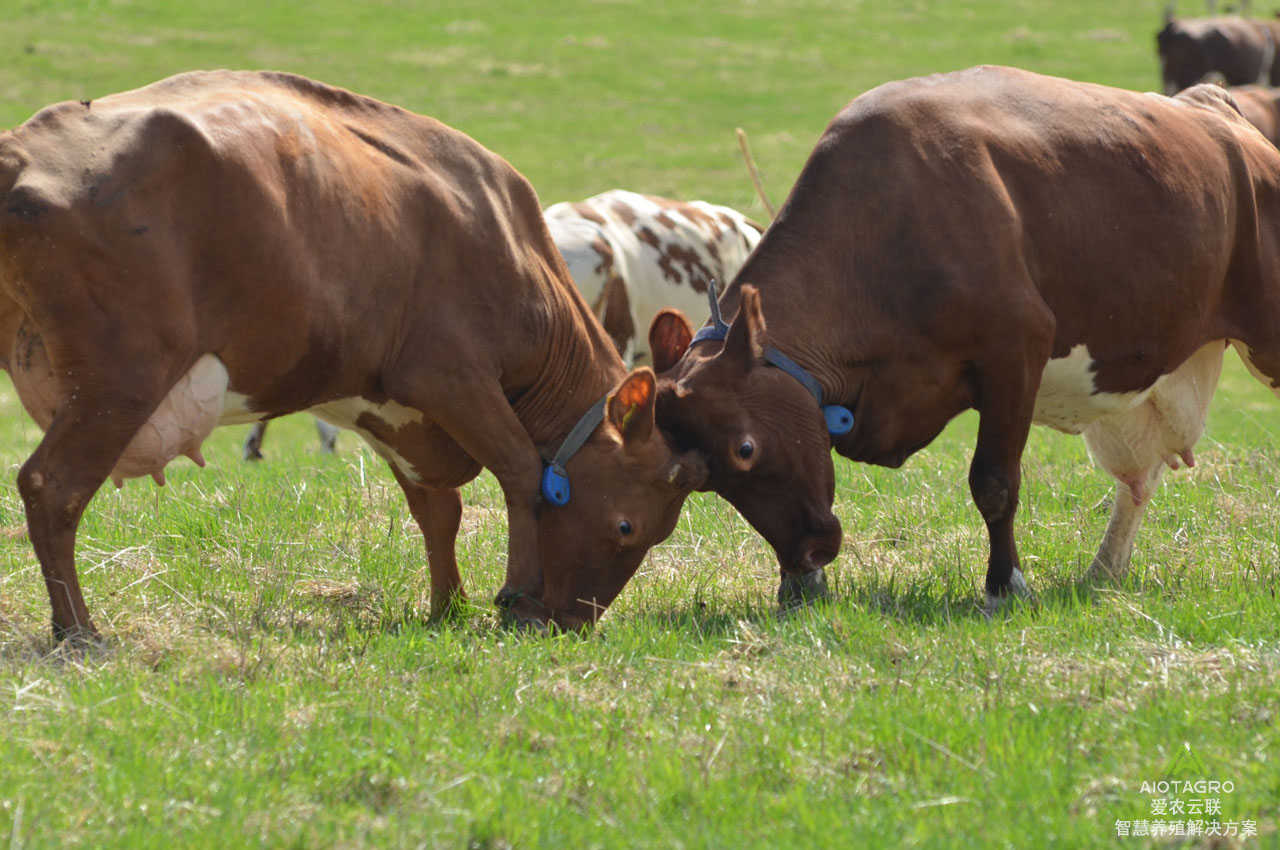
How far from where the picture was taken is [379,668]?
4996 millimetres

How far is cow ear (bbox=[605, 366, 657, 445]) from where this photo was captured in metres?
5.84

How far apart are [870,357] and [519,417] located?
4.59 ft

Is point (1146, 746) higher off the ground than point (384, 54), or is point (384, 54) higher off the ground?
point (1146, 746)

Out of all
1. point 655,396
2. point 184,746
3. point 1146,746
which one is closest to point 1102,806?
point 1146,746

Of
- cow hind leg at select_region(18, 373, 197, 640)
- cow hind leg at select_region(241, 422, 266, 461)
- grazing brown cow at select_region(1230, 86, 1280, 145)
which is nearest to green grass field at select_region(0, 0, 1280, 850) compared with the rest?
cow hind leg at select_region(18, 373, 197, 640)

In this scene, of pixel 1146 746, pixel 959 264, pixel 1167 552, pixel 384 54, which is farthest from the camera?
pixel 384 54

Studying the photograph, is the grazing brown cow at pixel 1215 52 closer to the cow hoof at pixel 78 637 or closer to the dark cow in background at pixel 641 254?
the dark cow in background at pixel 641 254

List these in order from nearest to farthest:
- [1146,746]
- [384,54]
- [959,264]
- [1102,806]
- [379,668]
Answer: [1102,806], [1146,746], [379,668], [959,264], [384,54]

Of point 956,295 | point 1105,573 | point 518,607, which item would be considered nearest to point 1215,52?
point 1105,573

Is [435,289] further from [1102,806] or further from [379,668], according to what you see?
[1102,806]

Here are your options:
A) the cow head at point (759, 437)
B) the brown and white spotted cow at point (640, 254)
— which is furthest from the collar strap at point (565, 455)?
→ the brown and white spotted cow at point (640, 254)

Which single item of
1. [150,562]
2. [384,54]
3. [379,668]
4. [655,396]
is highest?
[655,396]

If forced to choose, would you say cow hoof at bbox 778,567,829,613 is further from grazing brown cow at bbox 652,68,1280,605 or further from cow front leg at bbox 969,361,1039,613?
cow front leg at bbox 969,361,1039,613

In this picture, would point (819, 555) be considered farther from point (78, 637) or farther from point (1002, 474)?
point (78, 637)
